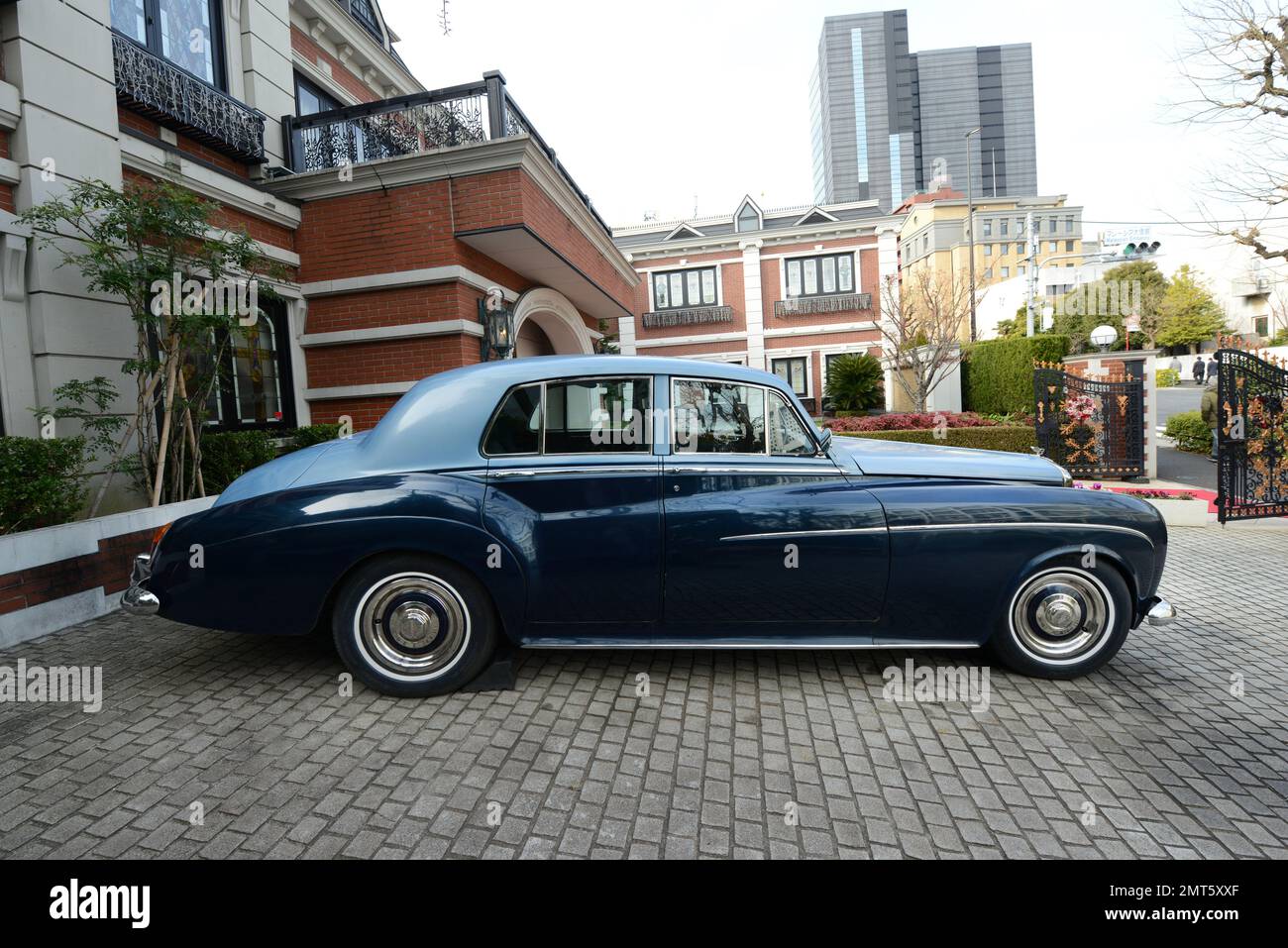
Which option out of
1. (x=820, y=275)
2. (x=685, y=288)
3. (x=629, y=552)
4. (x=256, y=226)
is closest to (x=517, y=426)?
(x=629, y=552)

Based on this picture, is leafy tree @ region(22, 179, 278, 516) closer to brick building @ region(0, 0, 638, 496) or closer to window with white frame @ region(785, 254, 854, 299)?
brick building @ region(0, 0, 638, 496)

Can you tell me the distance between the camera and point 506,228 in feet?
27.0

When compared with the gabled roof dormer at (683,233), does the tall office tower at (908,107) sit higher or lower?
higher

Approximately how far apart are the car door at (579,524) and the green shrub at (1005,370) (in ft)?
52.5

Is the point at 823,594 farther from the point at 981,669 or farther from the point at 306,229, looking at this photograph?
the point at 306,229

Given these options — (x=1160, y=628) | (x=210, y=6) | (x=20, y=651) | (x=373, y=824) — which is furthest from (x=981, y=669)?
(x=210, y=6)

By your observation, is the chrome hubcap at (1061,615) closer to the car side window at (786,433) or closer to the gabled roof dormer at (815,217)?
the car side window at (786,433)

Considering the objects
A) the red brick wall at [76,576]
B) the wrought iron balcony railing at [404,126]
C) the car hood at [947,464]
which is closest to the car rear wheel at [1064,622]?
the car hood at [947,464]

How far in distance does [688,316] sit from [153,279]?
24.3 metres

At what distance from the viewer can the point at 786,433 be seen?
3613 mm

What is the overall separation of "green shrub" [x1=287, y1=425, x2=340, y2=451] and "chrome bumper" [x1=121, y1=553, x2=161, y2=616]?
4601 mm

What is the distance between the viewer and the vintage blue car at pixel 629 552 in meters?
3.32

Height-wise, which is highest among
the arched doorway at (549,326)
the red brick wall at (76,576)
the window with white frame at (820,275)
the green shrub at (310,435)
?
the window with white frame at (820,275)
